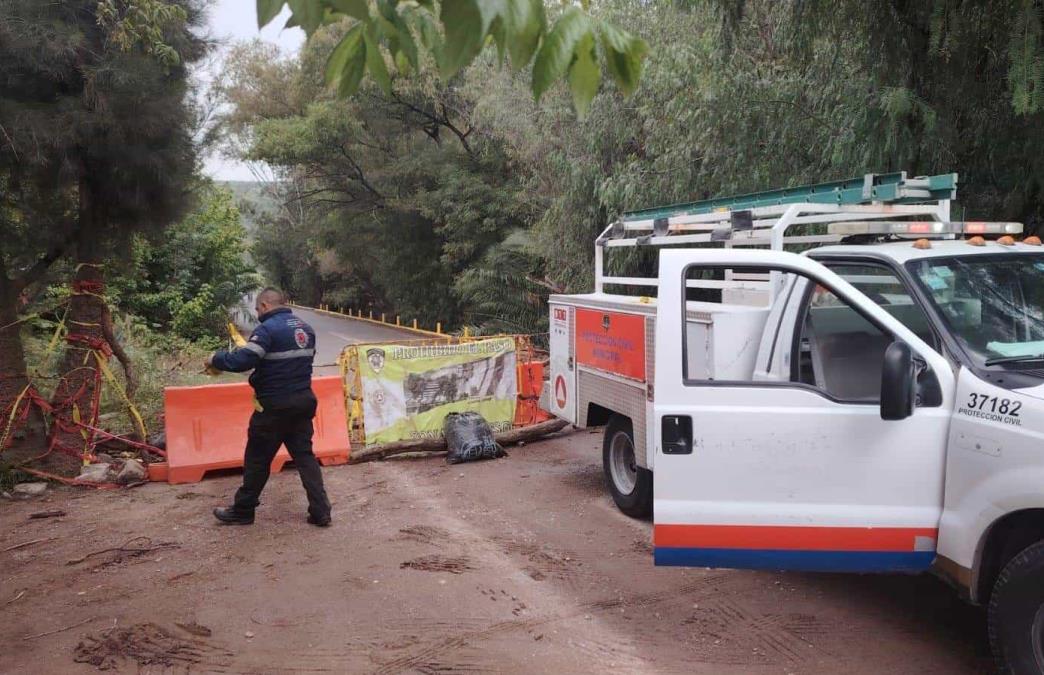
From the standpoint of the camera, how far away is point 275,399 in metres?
6.61

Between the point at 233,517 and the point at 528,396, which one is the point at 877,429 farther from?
the point at 528,396

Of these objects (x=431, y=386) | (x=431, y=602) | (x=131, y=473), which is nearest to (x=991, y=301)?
(x=431, y=602)

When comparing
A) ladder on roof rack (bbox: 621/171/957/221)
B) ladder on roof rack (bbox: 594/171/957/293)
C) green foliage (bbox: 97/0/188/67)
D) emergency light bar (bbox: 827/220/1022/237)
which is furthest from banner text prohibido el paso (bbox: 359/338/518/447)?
emergency light bar (bbox: 827/220/1022/237)

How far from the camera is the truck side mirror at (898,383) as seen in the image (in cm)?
381

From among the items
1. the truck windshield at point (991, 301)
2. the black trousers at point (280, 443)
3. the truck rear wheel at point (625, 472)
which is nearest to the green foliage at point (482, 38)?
the truck windshield at point (991, 301)

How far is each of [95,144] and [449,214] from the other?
2038 cm

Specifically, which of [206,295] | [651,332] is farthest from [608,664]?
[206,295]

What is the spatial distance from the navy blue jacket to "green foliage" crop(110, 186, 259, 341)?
13.9m

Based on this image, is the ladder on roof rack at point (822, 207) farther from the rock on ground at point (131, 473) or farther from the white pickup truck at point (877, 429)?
the rock on ground at point (131, 473)

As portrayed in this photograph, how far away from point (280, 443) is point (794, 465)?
411 cm

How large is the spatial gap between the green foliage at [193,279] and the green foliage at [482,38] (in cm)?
1794

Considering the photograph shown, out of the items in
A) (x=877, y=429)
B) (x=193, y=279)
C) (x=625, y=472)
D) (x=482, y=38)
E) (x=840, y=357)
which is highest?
(x=482, y=38)

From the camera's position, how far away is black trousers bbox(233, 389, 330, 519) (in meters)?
6.66

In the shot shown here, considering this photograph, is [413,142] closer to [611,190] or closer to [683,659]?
[611,190]
